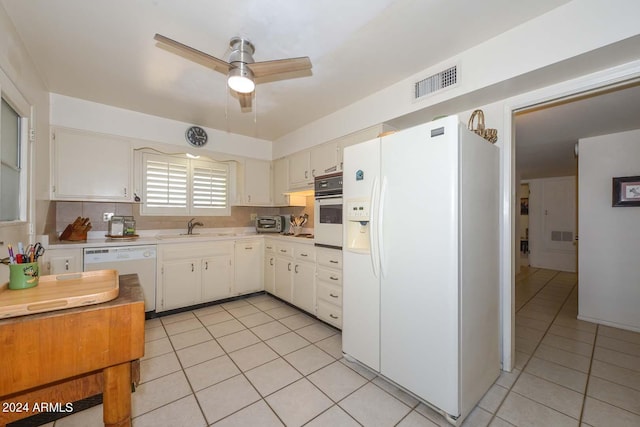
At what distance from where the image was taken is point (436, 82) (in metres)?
2.19

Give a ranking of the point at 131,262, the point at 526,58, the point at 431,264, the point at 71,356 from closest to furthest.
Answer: the point at 71,356 → the point at 431,264 → the point at 526,58 → the point at 131,262

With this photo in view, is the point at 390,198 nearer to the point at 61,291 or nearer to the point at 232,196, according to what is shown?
the point at 61,291

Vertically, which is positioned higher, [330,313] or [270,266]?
[270,266]

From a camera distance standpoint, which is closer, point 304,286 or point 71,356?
point 71,356

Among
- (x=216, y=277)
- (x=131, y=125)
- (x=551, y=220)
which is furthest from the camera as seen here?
(x=551, y=220)

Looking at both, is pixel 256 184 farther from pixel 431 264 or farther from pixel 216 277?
pixel 431 264

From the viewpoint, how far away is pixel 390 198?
5.97ft

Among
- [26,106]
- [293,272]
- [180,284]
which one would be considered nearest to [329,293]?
[293,272]

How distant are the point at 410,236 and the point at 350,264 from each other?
0.63 m

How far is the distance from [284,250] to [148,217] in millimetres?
1885

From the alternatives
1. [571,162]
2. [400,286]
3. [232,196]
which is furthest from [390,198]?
[571,162]

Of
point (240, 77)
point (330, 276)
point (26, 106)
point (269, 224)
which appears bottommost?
point (330, 276)

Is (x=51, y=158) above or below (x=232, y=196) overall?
above

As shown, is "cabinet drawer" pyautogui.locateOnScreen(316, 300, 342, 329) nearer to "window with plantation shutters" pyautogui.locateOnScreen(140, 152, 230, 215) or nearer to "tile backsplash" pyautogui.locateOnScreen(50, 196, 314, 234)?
"tile backsplash" pyautogui.locateOnScreen(50, 196, 314, 234)
